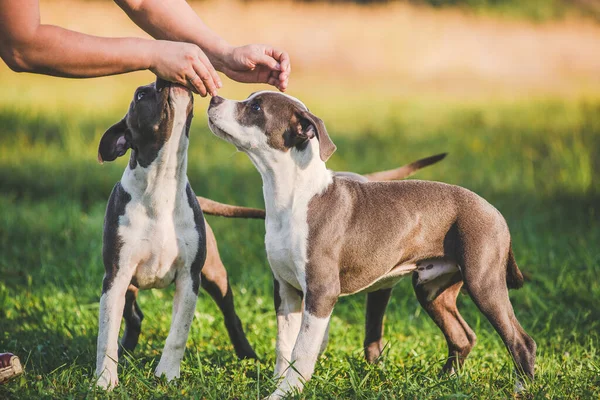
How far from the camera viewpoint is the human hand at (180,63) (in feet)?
12.2

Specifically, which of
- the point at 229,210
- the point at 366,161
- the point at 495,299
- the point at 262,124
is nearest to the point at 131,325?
the point at 229,210

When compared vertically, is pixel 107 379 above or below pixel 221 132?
below

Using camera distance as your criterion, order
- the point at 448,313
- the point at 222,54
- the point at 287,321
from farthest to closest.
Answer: the point at 448,313, the point at 222,54, the point at 287,321

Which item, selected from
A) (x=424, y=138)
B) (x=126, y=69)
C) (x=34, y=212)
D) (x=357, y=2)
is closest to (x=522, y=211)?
(x=424, y=138)

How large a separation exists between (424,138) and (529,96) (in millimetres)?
3566

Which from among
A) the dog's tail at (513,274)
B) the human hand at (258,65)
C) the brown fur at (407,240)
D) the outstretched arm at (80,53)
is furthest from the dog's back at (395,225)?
the outstretched arm at (80,53)

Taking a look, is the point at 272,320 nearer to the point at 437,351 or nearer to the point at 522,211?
the point at 437,351

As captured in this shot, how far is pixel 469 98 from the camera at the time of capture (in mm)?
13664

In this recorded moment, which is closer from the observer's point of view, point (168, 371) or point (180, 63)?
point (180, 63)

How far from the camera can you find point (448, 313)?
4547mm

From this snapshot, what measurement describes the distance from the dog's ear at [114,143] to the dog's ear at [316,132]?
3.08ft

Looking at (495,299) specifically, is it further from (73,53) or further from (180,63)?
(73,53)

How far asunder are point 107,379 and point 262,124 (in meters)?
1.48

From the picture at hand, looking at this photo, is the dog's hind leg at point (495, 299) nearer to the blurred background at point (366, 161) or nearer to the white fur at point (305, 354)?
the blurred background at point (366, 161)
